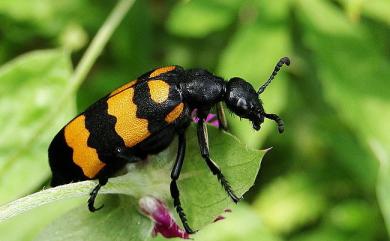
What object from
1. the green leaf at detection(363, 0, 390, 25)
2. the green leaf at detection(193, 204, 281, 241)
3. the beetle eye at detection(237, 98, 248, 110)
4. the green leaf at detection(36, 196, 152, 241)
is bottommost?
the green leaf at detection(193, 204, 281, 241)

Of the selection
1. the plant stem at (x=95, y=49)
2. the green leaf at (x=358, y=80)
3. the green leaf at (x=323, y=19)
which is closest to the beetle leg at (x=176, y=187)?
the plant stem at (x=95, y=49)

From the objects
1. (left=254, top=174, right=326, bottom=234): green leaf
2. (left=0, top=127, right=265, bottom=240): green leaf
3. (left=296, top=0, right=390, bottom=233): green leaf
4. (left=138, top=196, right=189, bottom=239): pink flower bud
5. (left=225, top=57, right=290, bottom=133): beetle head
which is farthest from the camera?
(left=254, top=174, right=326, bottom=234): green leaf

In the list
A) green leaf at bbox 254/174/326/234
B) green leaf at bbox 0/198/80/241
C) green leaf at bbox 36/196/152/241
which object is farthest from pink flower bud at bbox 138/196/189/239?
green leaf at bbox 254/174/326/234

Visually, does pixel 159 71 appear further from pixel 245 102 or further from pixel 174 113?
pixel 245 102

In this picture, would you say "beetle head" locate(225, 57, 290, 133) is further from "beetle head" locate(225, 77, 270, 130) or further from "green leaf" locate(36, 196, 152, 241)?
"green leaf" locate(36, 196, 152, 241)

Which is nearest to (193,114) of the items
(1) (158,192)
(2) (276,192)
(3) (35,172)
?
(1) (158,192)

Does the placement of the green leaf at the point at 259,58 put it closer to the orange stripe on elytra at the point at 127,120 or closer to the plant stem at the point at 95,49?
the plant stem at the point at 95,49

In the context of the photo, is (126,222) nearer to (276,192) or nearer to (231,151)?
(231,151)

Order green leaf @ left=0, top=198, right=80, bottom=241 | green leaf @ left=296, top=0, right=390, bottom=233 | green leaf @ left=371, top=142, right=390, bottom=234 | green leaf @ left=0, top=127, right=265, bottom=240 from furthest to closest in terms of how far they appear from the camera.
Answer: green leaf @ left=296, top=0, right=390, bottom=233 < green leaf @ left=371, top=142, right=390, bottom=234 < green leaf @ left=0, top=198, right=80, bottom=241 < green leaf @ left=0, top=127, right=265, bottom=240
